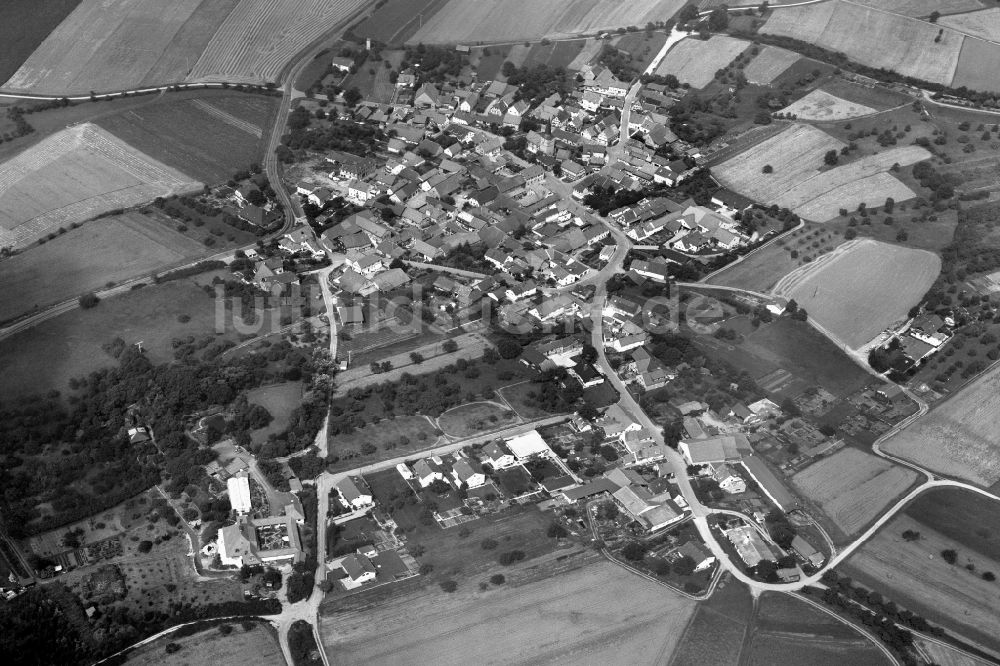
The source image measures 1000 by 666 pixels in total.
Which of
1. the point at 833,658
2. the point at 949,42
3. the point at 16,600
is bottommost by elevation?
the point at 833,658

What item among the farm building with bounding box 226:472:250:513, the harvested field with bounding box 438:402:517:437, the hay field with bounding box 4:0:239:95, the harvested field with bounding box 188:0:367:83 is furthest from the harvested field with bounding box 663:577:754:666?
the hay field with bounding box 4:0:239:95

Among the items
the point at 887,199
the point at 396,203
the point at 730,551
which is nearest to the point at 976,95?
the point at 887,199

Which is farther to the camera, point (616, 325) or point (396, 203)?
point (396, 203)

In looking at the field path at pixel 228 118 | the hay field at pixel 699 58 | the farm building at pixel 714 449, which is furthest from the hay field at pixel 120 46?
the farm building at pixel 714 449

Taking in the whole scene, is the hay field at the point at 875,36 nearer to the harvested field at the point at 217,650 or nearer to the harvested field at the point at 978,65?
the harvested field at the point at 978,65

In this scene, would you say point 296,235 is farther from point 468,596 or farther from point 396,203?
point 468,596
